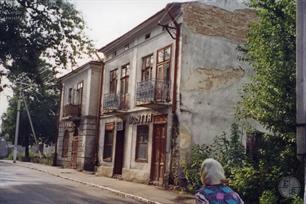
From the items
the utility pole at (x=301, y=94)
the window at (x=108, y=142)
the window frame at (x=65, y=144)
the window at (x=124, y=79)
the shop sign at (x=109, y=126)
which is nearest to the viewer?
the utility pole at (x=301, y=94)

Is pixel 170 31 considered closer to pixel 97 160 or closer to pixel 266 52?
pixel 266 52

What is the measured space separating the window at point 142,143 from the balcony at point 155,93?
1895 mm

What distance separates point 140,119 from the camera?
71.8ft

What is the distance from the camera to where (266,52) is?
12.5m

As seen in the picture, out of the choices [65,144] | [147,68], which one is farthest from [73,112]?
[147,68]

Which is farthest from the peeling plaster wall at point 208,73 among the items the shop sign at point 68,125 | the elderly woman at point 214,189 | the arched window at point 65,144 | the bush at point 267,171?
the arched window at point 65,144

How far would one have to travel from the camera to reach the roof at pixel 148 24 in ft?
64.2

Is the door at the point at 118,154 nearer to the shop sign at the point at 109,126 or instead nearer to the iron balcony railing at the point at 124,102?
the shop sign at the point at 109,126

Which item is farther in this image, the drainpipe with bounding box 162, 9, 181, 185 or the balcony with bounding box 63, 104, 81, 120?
the balcony with bounding box 63, 104, 81, 120

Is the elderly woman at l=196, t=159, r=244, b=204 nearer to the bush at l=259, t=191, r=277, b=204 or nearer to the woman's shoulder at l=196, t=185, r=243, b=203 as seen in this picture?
the woman's shoulder at l=196, t=185, r=243, b=203

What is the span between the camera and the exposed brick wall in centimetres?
1938

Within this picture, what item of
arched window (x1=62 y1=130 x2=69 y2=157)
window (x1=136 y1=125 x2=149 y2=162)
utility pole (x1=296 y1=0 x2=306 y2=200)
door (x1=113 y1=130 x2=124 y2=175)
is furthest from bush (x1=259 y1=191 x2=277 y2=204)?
arched window (x1=62 y1=130 x2=69 y2=157)

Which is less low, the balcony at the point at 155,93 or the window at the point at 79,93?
the window at the point at 79,93

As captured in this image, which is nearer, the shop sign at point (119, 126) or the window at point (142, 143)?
the window at point (142, 143)
